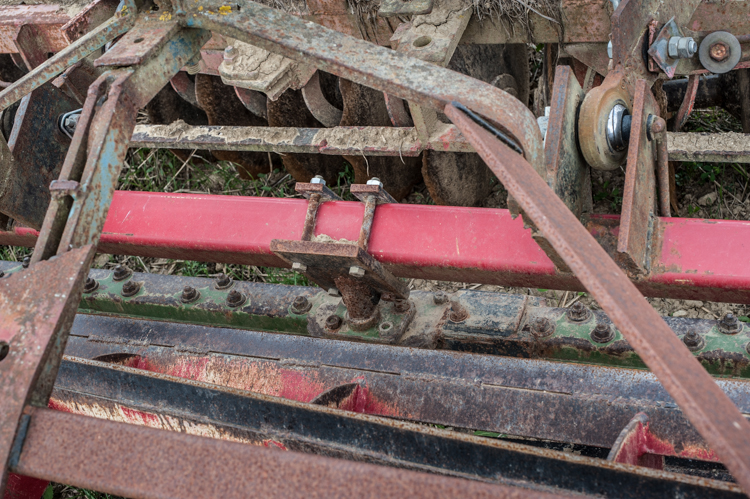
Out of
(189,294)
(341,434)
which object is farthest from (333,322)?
(341,434)

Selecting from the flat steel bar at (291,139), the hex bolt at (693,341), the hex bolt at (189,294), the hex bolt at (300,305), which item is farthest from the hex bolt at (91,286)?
the hex bolt at (693,341)

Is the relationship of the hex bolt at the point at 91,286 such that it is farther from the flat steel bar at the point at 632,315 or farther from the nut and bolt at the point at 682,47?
the nut and bolt at the point at 682,47

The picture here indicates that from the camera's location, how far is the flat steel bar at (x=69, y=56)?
62.5 inches

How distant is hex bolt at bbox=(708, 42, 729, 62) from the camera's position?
1857mm

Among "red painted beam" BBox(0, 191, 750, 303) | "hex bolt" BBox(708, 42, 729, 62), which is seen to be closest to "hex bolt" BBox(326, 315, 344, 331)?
"red painted beam" BBox(0, 191, 750, 303)

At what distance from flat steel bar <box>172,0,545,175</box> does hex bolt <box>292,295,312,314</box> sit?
99 cm

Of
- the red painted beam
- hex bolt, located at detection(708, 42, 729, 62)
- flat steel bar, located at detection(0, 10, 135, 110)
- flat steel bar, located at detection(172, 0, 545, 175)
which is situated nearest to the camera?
flat steel bar, located at detection(172, 0, 545, 175)

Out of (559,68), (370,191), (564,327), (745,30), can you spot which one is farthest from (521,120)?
(745,30)

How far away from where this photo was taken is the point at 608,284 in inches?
40.8

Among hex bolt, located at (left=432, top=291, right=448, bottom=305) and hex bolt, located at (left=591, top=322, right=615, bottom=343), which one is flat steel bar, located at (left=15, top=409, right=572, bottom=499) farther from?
hex bolt, located at (left=432, top=291, right=448, bottom=305)

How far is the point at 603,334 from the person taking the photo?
199 cm

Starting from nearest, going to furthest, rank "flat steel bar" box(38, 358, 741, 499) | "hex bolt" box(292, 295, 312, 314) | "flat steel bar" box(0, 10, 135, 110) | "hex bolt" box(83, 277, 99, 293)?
"flat steel bar" box(38, 358, 741, 499) → "flat steel bar" box(0, 10, 135, 110) → "hex bolt" box(292, 295, 312, 314) → "hex bolt" box(83, 277, 99, 293)

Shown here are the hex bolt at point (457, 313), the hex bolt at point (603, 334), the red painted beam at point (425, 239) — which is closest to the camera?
the red painted beam at point (425, 239)

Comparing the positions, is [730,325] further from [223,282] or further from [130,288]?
[130,288]
